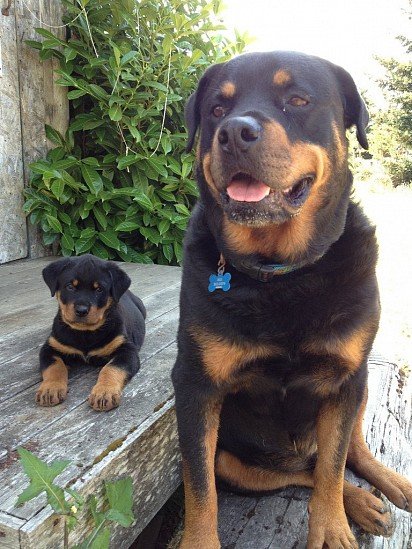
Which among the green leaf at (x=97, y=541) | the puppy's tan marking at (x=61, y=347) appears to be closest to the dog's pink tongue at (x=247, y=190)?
the green leaf at (x=97, y=541)

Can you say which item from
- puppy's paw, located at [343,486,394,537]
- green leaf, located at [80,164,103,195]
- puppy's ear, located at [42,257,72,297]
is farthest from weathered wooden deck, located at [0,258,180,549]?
green leaf, located at [80,164,103,195]

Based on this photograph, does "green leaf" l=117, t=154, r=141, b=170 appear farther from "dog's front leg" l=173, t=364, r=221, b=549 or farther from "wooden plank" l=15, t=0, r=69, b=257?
"dog's front leg" l=173, t=364, r=221, b=549

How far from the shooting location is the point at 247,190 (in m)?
1.82

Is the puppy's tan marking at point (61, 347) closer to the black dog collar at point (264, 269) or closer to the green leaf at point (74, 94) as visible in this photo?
the black dog collar at point (264, 269)

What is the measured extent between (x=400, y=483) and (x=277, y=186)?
4.75ft

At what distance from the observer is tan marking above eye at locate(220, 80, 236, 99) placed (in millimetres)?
1986

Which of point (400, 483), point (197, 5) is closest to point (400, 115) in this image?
point (197, 5)

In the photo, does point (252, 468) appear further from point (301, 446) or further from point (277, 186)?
point (277, 186)

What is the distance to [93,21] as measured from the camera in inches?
189

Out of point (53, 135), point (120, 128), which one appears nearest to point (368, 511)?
point (120, 128)

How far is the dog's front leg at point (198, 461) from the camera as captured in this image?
72.8 inches

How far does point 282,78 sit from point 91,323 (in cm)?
156

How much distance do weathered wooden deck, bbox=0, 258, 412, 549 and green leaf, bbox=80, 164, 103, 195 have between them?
1.86m

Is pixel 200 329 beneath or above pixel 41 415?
above
